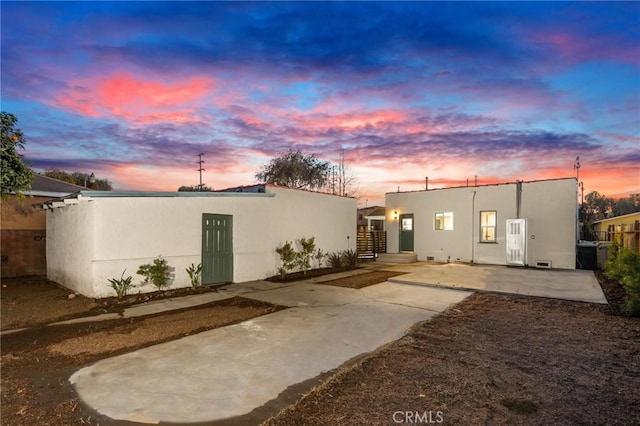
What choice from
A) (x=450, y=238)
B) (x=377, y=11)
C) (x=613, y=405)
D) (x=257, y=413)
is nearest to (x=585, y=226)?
(x=450, y=238)

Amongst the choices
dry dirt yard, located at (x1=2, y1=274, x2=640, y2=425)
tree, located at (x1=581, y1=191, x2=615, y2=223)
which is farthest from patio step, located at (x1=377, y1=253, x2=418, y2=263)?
tree, located at (x1=581, y1=191, x2=615, y2=223)

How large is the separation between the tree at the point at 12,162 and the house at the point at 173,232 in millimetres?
2793

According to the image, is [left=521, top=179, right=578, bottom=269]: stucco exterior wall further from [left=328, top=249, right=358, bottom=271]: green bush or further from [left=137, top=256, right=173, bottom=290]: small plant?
[left=137, top=256, right=173, bottom=290]: small plant

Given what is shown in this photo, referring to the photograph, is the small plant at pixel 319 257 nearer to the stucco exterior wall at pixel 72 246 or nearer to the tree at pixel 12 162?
the stucco exterior wall at pixel 72 246

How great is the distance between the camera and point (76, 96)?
9.93 meters

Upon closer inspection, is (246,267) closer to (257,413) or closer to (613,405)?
(257,413)

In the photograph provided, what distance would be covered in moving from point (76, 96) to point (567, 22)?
13570 mm

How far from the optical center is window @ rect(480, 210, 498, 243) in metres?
14.4

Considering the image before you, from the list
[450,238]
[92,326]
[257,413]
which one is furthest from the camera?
[450,238]

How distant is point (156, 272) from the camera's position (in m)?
8.27

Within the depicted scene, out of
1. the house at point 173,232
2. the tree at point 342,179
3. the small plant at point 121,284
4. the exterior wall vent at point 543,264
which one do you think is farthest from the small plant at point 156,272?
the tree at point 342,179

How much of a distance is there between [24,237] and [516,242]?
702 inches

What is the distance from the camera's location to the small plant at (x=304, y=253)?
1202cm

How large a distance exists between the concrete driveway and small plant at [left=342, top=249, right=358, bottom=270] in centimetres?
651
